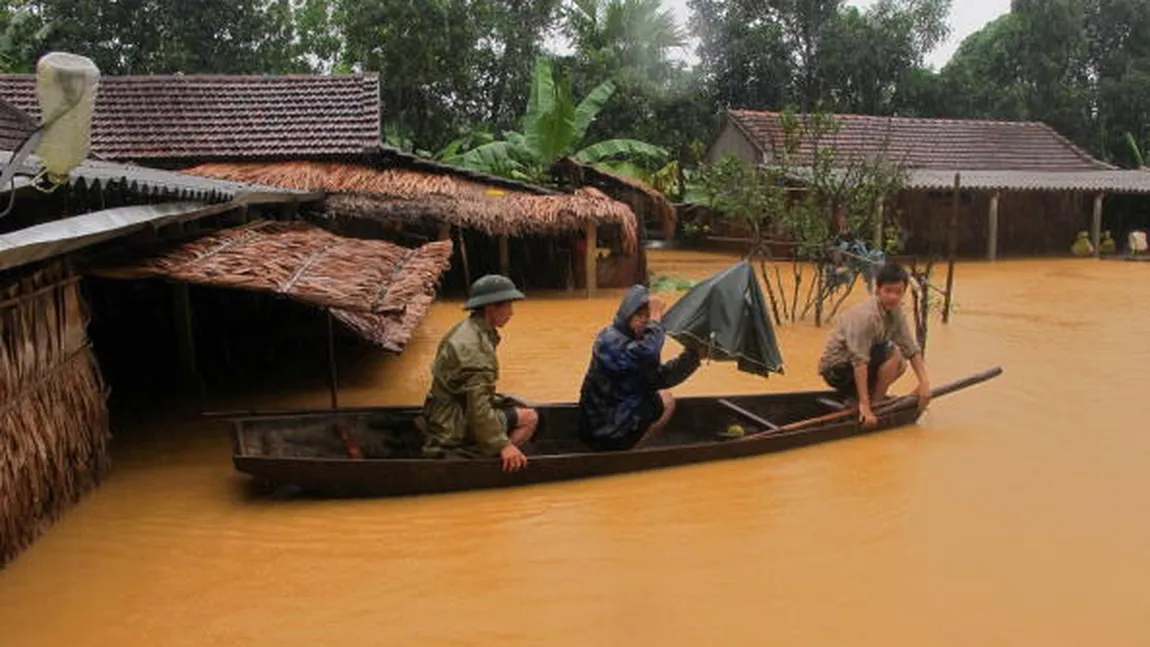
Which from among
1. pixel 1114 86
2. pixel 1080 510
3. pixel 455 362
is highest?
pixel 1114 86

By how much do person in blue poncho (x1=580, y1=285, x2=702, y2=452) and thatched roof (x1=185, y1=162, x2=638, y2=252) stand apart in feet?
29.3

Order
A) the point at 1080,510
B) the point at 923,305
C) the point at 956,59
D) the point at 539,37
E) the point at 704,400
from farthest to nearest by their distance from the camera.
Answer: the point at 956,59 < the point at 539,37 < the point at 923,305 < the point at 704,400 < the point at 1080,510

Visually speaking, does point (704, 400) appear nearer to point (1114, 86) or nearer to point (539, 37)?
point (539, 37)

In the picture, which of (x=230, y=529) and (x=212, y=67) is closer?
(x=230, y=529)

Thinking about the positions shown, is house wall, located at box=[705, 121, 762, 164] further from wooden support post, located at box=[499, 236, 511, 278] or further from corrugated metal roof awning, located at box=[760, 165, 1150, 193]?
wooden support post, located at box=[499, 236, 511, 278]

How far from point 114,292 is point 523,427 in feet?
16.6

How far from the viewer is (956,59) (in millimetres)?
31750

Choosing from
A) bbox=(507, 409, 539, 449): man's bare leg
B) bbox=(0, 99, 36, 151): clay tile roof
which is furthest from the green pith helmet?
bbox=(0, 99, 36, 151): clay tile roof

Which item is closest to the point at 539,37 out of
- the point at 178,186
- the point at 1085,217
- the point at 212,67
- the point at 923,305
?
the point at 212,67

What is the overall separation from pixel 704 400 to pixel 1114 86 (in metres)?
27.5

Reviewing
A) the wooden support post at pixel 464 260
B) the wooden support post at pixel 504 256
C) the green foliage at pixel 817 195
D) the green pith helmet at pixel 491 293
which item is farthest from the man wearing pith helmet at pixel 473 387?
the wooden support post at pixel 504 256

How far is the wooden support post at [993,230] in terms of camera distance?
69.8 ft

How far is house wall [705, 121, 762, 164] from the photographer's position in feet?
78.9

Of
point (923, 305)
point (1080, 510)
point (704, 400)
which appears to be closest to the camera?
point (1080, 510)
